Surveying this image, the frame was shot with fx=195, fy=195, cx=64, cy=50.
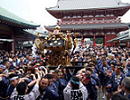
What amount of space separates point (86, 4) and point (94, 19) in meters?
3.73

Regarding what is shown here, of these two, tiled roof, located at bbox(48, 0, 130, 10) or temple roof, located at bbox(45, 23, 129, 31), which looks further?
tiled roof, located at bbox(48, 0, 130, 10)

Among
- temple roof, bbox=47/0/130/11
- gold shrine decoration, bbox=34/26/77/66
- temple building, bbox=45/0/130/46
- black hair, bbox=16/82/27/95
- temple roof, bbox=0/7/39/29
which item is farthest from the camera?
temple roof, bbox=47/0/130/11

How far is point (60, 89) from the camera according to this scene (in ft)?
13.6

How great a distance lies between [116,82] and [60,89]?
1.99 metres

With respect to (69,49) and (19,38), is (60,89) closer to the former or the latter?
(69,49)

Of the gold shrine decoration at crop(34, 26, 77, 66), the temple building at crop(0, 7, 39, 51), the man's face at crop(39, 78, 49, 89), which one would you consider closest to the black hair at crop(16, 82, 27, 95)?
the man's face at crop(39, 78, 49, 89)

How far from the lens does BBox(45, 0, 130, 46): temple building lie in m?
26.4

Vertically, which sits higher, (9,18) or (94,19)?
(94,19)

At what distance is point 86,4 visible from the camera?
30.2m

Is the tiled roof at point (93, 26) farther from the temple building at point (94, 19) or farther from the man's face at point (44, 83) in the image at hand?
the man's face at point (44, 83)

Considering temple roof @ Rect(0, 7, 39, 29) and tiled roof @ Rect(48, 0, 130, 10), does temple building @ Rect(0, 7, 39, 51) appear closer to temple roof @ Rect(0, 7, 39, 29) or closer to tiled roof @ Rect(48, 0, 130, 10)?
temple roof @ Rect(0, 7, 39, 29)

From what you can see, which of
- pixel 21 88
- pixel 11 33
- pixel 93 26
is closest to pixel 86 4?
pixel 93 26

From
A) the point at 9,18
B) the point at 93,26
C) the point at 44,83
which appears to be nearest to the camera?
the point at 44,83

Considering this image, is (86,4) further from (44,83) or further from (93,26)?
(44,83)
